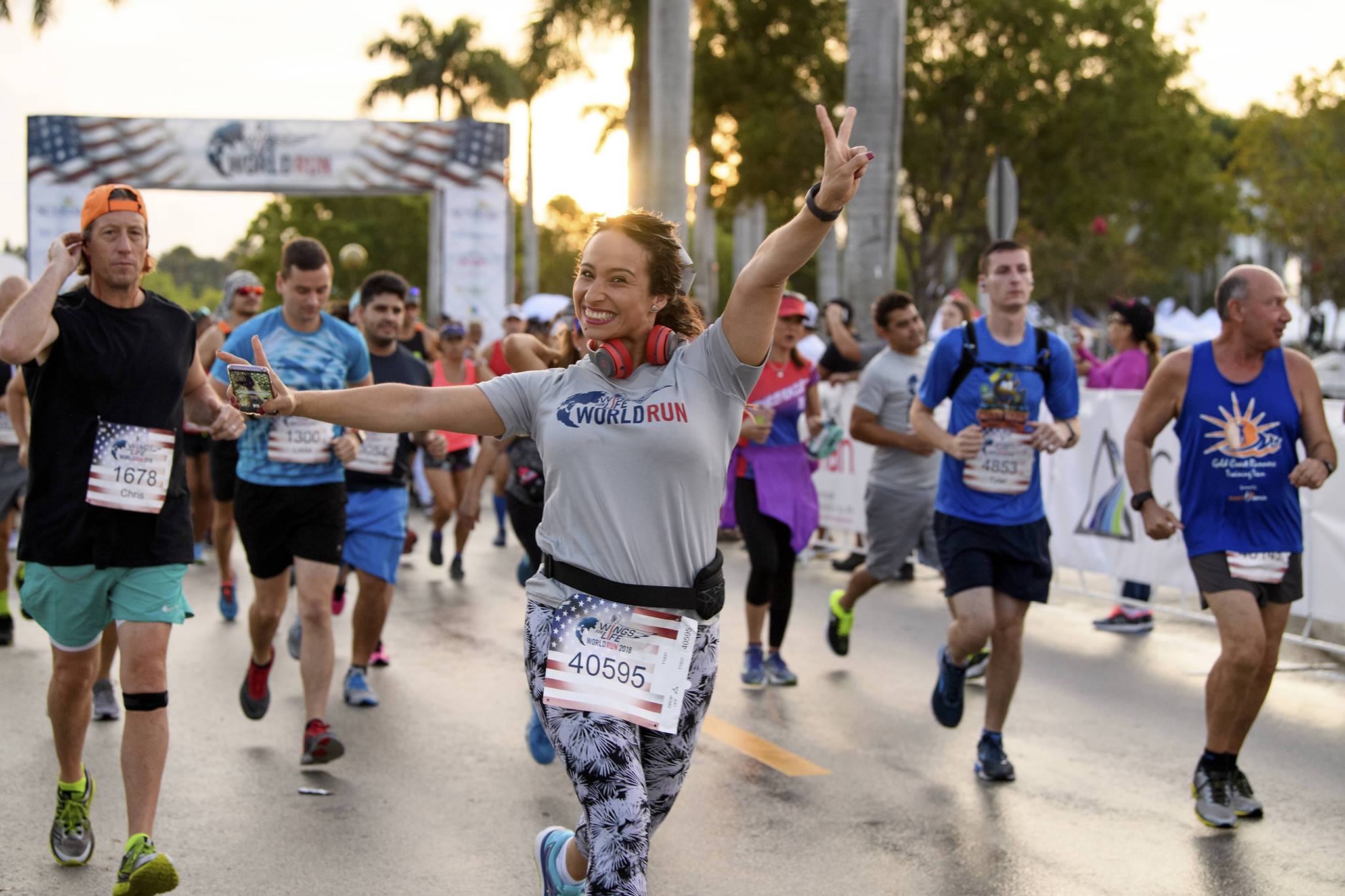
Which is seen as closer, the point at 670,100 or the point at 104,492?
the point at 104,492

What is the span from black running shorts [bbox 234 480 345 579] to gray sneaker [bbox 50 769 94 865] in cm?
159

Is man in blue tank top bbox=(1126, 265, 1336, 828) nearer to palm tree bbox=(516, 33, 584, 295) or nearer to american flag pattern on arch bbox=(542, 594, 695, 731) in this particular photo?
american flag pattern on arch bbox=(542, 594, 695, 731)

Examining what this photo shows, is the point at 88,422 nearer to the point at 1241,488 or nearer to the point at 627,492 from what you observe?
the point at 627,492

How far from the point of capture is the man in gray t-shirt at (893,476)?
8367mm

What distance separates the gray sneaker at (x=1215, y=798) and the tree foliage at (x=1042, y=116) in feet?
84.3

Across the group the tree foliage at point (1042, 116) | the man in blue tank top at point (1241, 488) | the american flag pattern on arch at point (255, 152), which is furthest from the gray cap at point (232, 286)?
the tree foliage at point (1042, 116)

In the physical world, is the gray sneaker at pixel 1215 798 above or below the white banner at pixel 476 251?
below

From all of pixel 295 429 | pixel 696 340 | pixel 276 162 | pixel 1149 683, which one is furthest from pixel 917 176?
pixel 696 340

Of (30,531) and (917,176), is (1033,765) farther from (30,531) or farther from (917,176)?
(917,176)

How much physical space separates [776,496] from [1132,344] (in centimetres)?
419

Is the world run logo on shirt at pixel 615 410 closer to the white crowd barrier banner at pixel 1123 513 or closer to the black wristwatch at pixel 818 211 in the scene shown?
the black wristwatch at pixel 818 211

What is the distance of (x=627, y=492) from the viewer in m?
3.46

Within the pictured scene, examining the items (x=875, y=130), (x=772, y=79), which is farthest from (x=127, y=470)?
(x=772, y=79)

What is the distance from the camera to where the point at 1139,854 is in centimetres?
518
